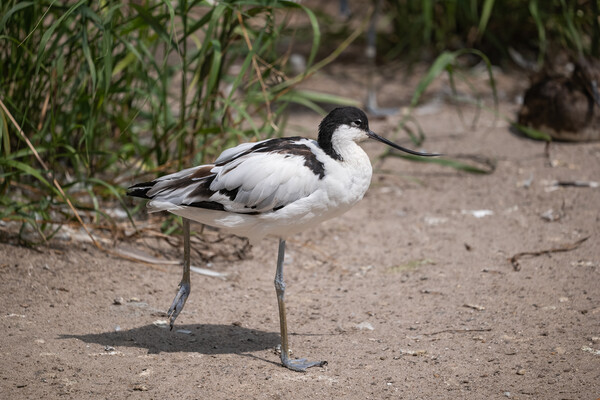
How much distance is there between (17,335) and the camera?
129 inches

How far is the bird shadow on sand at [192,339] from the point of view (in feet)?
10.9

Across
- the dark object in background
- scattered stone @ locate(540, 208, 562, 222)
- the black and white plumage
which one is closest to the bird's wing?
the black and white plumage

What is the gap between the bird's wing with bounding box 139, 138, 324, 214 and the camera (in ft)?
10.4

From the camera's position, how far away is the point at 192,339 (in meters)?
3.44

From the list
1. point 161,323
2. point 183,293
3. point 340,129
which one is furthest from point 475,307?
point 161,323

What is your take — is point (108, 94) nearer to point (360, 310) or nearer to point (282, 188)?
point (282, 188)

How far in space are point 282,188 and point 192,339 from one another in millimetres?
884

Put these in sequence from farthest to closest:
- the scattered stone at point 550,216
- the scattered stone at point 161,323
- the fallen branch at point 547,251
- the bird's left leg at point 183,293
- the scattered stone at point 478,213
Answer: the scattered stone at point 478,213
the scattered stone at point 550,216
the fallen branch at point 547,251
the scattered stone at point 161,323
the bird's left leg at point 183,293

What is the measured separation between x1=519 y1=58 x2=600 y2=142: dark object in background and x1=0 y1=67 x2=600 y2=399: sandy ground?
71 centimetres

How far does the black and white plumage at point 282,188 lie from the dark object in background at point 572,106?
10.4ft

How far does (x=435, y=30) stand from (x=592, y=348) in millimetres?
5187

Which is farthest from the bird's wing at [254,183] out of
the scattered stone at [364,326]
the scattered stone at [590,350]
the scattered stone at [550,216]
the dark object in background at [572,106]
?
the dark object in background at [572,106]

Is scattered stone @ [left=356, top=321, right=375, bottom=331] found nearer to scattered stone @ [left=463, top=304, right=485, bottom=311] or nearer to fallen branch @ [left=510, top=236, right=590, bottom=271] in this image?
scattered stone @ [left=463, top=304, right=485, bottom=311]

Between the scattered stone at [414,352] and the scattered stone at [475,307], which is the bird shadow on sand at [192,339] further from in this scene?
the scattered stone at [475,307]
